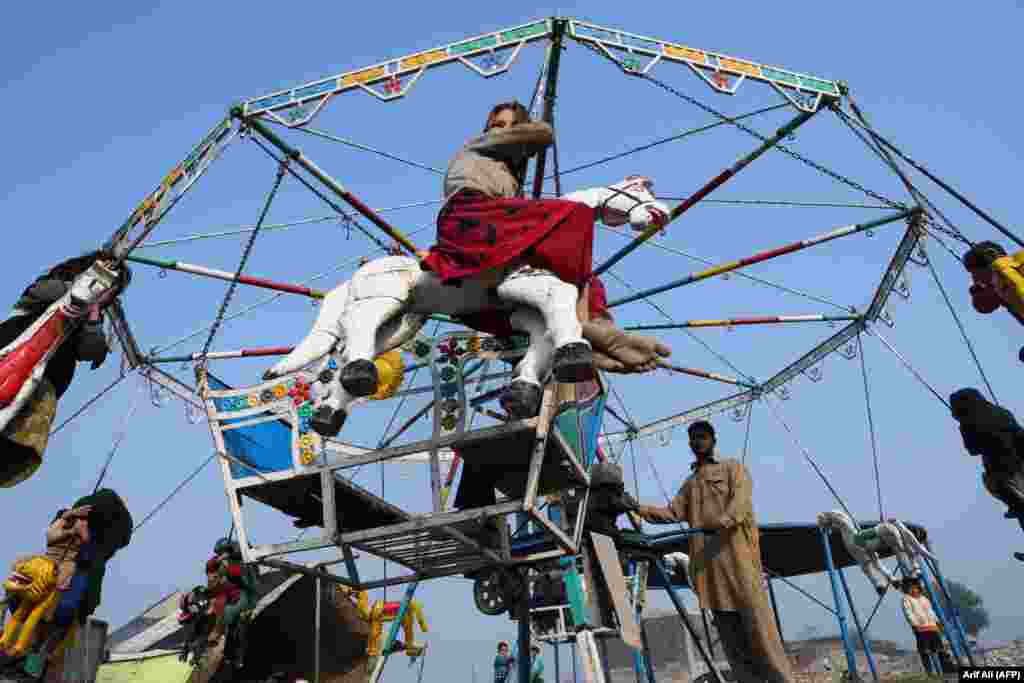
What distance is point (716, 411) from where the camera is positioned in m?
14.8

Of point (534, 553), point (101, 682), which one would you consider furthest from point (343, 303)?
point (101, 682)

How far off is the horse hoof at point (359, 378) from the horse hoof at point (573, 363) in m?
0.98

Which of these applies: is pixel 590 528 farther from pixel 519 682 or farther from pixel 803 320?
pixel 803 320

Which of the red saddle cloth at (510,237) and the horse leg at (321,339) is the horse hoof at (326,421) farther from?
the red saddle cloth at (510,237)

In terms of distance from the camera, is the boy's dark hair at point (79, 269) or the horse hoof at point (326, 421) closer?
the horse hoof at point (326, 421)

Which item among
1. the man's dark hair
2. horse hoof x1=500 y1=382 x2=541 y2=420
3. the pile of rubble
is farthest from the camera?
the pile of rubble

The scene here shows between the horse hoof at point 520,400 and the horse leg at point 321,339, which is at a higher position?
the horse leg at point 321,339

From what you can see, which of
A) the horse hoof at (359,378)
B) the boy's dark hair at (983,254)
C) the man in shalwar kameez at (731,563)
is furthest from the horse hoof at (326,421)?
the boy's dark hair at (983,254)

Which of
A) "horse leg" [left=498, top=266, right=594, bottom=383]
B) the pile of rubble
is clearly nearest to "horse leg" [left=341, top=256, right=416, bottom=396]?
"horse leg" [left=498, top=266, right=594, bottom=383]

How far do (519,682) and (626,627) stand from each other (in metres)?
1.02

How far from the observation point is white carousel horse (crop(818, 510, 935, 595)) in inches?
321

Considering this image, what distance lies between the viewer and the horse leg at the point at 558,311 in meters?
4.24

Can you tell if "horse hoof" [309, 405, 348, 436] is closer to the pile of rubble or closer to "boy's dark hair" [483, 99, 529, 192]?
"boy's dark hair" [483, 99, 529, 192]

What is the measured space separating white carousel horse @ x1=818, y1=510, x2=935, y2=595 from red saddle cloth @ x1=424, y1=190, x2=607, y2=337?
193 inches
